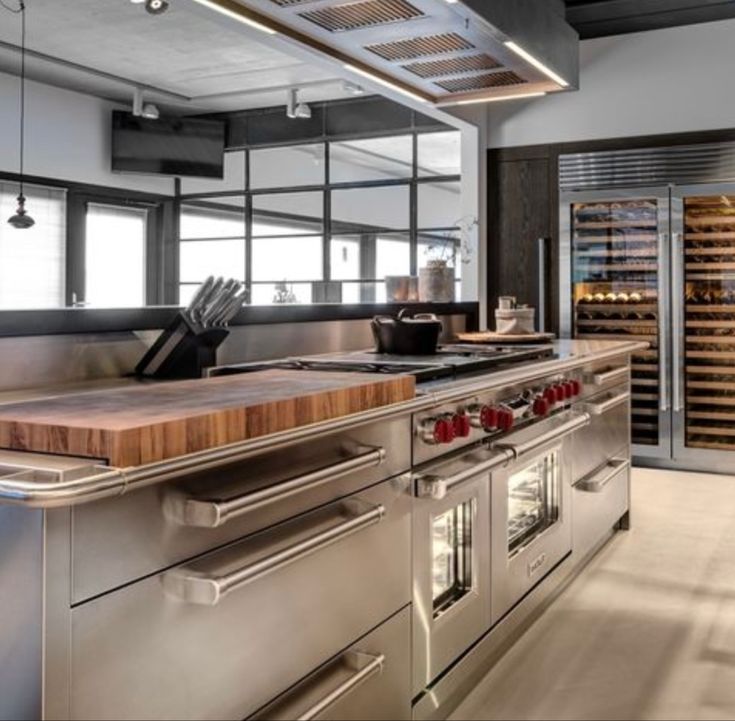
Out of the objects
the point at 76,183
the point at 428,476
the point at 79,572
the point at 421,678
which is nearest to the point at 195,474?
the point at 79,572

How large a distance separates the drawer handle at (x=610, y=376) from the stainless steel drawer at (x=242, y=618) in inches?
69.4

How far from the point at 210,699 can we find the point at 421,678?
812 millimetres

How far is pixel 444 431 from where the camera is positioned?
2061 mm

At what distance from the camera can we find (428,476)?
2045 mm

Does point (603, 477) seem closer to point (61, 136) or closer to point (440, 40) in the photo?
point (440, 40)

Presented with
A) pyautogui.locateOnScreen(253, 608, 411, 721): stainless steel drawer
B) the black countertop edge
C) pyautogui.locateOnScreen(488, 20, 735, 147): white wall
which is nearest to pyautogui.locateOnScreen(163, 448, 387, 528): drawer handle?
pyautogui.locateOnScreen(253, 608, 411, 721): stainless steel drawer

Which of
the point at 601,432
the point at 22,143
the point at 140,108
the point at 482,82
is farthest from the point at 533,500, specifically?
the point at 140,108

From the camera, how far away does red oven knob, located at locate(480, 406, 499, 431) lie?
230 centimetres

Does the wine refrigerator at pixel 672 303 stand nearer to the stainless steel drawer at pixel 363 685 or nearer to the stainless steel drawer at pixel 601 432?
the stainless steel drawer at pixel 601 432

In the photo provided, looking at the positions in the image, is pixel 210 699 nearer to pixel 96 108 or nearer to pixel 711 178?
pixel 711 178

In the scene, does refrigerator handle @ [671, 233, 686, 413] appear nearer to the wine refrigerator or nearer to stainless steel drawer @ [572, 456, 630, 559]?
the wine refrigerator

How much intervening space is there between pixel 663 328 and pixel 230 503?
191 inches

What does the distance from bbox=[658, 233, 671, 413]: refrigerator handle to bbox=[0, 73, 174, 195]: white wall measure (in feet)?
18.2

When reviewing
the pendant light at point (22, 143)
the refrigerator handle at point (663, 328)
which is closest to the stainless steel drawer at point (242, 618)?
the refrigerator handle at point (663, 328)
